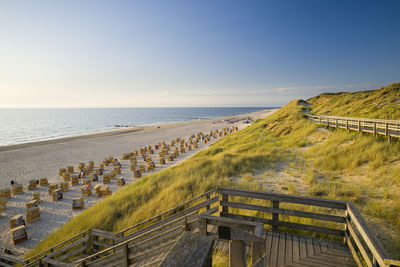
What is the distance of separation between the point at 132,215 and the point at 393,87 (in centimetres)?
3871

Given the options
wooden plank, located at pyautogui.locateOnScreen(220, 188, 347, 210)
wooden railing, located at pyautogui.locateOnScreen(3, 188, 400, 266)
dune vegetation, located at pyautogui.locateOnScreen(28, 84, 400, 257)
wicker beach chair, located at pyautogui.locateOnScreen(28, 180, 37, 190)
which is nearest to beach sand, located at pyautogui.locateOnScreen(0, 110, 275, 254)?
wicker beach chair, located at pyautogui.locateOnScreen(28, 180, 37, 190)

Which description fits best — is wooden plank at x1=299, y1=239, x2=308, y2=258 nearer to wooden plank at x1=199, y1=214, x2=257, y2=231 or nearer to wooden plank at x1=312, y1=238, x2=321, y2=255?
wooden plank at x1=312, y1=238, x2=321, y2=255

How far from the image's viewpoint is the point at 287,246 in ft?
13.5

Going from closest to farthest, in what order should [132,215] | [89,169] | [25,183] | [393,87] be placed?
[132,215] < [25,183] < [89,169] < [393,87]

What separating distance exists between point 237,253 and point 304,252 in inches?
104

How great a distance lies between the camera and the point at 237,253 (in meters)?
2.11

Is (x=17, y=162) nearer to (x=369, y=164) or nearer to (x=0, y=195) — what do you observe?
(x=0, y=195)

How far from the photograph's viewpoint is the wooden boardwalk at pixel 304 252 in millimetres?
3590

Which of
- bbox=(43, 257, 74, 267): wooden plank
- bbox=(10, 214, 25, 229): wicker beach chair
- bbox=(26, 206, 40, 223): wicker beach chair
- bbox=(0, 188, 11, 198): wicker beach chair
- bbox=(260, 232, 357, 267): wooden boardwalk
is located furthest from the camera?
bbox=(0, 188, 11, 198): wicker beach chair

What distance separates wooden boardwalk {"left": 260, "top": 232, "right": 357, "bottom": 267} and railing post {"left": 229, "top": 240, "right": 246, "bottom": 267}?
1.96 m

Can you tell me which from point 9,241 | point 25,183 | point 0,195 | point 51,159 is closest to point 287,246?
point 9,241

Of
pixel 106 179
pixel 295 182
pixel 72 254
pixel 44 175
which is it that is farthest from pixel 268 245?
pixel 44 175

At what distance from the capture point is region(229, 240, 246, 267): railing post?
204 centimetres

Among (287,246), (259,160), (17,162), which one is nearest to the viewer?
(287,246)
